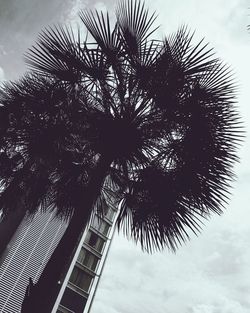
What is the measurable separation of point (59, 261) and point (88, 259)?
28.0 meters

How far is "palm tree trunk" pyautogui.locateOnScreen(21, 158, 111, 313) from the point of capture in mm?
3305

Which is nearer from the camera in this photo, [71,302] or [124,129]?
[124,129]

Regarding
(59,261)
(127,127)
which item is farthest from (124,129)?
(59,261)

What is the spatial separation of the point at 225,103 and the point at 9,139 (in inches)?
156

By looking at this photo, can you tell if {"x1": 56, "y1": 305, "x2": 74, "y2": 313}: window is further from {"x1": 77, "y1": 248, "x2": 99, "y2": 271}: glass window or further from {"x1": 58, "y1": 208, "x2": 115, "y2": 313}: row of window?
{"x1": 77, "y1": 248, "x2": 99, "y2": 271}: glass window

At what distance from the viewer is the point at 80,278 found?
28.1 m

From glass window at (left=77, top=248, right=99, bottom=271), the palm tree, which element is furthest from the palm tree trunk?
glass window at (left=77, top=248, right=99, bottom=271)

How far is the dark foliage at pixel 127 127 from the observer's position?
14.3 feet

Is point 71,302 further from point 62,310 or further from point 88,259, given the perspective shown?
point 88,259

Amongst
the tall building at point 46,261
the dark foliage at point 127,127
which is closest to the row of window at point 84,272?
the tall building at point 46,261

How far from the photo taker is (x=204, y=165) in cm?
425

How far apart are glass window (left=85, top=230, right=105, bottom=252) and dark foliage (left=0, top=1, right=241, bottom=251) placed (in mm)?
26774

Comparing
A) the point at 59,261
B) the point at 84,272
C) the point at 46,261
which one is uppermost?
the point at 84,272

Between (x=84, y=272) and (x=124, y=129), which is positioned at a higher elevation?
(x=84, y=272)
